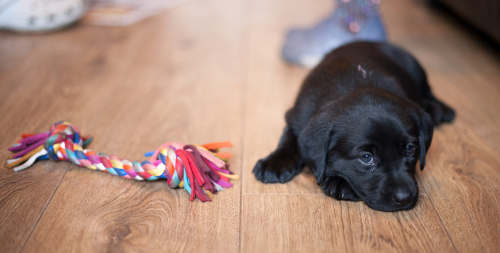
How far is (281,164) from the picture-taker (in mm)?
1831

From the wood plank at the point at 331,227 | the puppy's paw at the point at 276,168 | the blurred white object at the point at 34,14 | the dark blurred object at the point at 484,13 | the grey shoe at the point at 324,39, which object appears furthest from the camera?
the blurred white object at the point at 34,14

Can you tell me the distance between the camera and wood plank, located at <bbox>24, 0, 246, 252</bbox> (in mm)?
1497

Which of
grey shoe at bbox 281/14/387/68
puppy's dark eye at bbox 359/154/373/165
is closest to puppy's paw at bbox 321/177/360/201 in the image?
puppy's dark eye at bbox 359/154/373/165

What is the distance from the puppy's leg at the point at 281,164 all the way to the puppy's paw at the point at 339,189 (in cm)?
18

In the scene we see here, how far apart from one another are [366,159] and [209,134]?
0.92m

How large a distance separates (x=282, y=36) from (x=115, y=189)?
2.31 metres

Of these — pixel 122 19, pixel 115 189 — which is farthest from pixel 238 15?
pixel 115 189

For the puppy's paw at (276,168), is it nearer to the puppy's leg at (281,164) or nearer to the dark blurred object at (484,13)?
the puppy's leg at (281,164)

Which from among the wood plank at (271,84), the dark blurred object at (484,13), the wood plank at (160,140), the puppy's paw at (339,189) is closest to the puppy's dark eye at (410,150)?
the puppy's paw at (339,189)

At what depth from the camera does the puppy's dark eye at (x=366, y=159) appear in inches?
60.8

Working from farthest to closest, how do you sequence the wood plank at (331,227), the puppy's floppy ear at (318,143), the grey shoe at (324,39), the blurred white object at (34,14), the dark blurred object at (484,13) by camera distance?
the blurred white object at (34,14), the grey shoe at (324,39), the dark blurred object at (484,13), the puppy's floppy ear at (318,143), the wood plank at (331,227)

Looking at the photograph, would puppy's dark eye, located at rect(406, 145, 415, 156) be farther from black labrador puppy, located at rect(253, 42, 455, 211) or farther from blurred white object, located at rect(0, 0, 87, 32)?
blurred white object, located at rect(0, 0, 87, 32)

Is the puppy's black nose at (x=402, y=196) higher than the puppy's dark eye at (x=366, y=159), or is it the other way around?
the puppy's dark eye at (x=366, y=159)

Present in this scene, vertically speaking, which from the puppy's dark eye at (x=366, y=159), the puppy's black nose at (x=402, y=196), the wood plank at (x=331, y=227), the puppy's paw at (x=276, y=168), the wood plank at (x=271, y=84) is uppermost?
the puppy's dark eye at (x=366, y=159)
